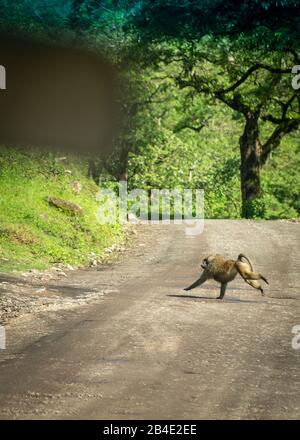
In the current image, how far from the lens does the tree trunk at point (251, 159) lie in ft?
134

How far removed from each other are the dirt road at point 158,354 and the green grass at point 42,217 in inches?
90.8

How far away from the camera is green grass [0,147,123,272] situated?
21766 mm

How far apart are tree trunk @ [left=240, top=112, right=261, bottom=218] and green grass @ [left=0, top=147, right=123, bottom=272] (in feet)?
38.3

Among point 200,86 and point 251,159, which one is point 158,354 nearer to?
point 200,86

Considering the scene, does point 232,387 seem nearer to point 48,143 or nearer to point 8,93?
point 48,143

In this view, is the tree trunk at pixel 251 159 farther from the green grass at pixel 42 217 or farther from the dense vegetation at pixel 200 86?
the green grass at pixel 42 217

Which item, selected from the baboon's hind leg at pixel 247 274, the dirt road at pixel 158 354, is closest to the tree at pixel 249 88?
the dirt road at pixel 158 354

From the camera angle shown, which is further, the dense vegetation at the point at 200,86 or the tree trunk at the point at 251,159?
the tree trunk at the point at 251,159

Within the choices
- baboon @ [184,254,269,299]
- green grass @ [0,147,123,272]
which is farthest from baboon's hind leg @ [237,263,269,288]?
green grass @ [0,147,123,272]

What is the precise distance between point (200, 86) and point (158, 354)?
29826 millimetres

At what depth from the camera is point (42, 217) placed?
2450cm

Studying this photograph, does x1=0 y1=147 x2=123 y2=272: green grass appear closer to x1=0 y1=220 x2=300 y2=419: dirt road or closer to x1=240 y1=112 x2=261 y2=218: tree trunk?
x1=0 y1=220 x2=300 y2=419: dirt road

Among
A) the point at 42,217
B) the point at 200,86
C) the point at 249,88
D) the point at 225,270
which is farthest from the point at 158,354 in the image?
the point at 200,86

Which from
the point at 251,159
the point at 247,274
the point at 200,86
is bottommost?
the point at 247,274
